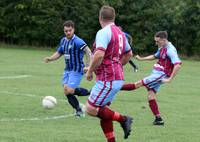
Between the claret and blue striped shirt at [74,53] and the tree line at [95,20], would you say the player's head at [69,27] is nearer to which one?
the claret and blue striped shirt at [74,53]

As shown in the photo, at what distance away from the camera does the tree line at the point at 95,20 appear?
121 feet

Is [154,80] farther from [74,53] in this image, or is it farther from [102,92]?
[102,92]

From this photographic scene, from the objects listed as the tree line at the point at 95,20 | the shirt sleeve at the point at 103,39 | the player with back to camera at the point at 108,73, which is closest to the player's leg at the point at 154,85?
the player with back to camera at the point at 108,73

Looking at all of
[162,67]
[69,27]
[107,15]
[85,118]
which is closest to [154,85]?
[162,67]

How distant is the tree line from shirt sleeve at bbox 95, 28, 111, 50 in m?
30.0

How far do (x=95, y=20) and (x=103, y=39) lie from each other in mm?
32221

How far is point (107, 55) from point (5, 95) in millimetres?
6593

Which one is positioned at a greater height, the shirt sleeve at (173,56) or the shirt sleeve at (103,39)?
the shirt sleeve at (103,39)

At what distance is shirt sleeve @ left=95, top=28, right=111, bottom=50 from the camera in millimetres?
6766

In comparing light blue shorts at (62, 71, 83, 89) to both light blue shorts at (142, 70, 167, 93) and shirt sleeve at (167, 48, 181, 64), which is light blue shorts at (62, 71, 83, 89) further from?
shirt sleeve at (167, 48, 181, 64)

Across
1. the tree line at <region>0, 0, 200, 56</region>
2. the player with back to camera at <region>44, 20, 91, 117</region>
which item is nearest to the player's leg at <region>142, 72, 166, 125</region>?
the player with back to camera at <region>44, 20, 91, 117</region>

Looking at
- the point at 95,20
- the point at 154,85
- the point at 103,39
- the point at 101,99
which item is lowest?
the point at 95,20

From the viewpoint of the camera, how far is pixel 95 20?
3888 centimetres

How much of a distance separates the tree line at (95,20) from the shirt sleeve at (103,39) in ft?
98.3
